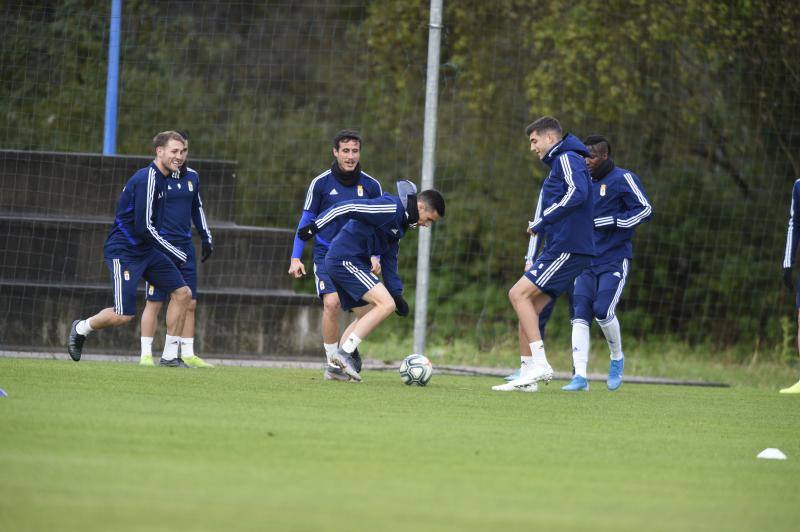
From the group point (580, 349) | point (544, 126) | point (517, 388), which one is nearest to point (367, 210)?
point (544, 126)

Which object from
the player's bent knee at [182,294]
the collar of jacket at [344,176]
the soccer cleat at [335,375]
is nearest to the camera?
the soccer cleat at [335,375]

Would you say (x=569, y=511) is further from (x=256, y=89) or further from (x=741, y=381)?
(x=256, y=89)

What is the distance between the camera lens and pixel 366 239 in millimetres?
10336

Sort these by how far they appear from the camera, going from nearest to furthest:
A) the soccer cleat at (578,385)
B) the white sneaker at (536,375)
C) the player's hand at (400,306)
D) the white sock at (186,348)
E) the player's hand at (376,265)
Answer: the white sneaker at (536,375)
the player's hand at (400,306)
the player's hand at (376,265)
the soccer cleat at (578,385)
the white sock at (186,348)

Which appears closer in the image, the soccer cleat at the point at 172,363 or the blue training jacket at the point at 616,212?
the blue training jacket at the point at 616,212

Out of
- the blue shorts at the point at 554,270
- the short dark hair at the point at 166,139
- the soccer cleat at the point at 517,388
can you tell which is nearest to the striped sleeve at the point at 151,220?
the short dark hair at the point at 166,139

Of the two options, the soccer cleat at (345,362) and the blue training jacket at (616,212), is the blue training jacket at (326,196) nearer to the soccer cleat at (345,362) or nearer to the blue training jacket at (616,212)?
the soccer cleat at (345,362)

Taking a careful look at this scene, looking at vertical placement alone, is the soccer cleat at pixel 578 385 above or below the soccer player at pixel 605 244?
below

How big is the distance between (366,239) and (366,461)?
4.73 meters

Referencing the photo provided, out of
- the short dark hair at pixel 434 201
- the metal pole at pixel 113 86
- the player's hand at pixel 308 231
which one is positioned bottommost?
the player's hand at pixel 308 231

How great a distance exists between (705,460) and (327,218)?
4.32 metres

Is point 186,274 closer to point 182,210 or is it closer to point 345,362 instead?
point 182,210

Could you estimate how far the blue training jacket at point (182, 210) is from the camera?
483 inches

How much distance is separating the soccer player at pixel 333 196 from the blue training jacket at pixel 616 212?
196 centimetres
